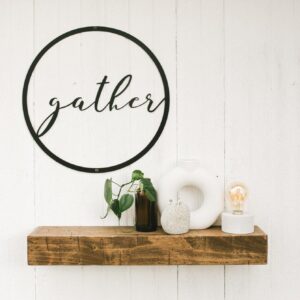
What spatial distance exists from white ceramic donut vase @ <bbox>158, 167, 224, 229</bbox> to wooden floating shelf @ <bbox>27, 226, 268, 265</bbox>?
98mm

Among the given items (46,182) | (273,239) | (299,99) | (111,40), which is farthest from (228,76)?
(46,182)

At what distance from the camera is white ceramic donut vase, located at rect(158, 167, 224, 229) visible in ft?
5.14

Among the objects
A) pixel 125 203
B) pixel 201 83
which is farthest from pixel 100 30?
pixel 125 203

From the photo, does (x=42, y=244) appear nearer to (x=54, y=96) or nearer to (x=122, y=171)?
(x=122, y=171)

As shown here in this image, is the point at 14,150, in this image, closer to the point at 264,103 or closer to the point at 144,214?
the point at 144,214

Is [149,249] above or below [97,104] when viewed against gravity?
below

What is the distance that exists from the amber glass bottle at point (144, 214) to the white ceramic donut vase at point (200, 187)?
5cm

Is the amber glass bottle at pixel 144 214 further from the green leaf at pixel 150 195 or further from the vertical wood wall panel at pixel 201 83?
the vertical wood wall panel at pixel 201 83

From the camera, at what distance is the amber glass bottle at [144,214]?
61.0 inches

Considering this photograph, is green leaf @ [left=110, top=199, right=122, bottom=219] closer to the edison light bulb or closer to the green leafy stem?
the green leafy stem

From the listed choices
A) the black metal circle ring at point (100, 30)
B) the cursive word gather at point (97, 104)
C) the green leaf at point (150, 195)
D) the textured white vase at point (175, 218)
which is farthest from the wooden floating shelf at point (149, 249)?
the cursive word gather at point (97, 104)

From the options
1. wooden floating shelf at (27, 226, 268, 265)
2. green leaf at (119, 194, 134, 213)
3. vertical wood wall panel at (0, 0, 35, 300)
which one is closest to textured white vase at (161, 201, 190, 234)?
wooden floating shelf at (27, 226, 268, 265)

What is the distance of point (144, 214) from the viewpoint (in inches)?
61.1

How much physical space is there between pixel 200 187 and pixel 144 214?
9.6 inches
